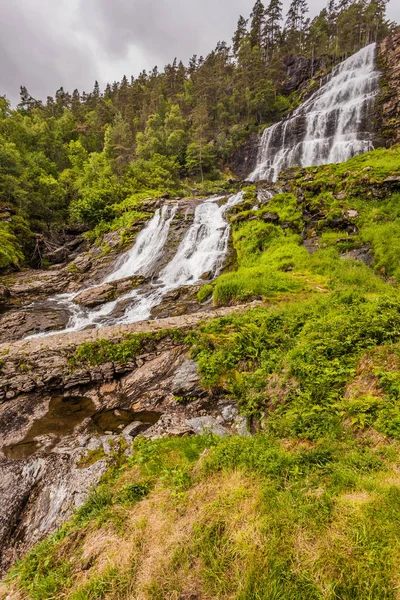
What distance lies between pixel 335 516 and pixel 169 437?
11.5ft

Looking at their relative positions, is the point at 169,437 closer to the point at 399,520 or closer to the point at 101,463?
the point at 101,463

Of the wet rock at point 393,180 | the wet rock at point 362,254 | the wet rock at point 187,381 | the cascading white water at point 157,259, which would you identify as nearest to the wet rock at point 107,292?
the cascading white water at point 157,259

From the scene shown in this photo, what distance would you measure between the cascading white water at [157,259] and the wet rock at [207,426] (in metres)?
7.60

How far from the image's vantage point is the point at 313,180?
19.4 meters

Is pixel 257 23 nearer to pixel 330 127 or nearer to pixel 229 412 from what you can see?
pixel 330 127

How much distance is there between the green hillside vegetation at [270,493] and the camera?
2.18 metres

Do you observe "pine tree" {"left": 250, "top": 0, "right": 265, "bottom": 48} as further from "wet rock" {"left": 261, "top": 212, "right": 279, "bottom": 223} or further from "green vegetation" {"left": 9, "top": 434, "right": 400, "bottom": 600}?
"green vegetation" {"left": 9, "top": 434, "right": 400, "bottom": 600}

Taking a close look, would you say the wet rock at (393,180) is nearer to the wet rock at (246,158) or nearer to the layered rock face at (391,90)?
the layered rock face at (391,90)

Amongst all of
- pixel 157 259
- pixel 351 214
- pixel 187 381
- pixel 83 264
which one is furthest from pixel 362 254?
pixel 83 264

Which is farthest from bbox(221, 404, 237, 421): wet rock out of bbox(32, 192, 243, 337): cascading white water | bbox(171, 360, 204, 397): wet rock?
bbox(32, 192, 243, 337): cascading white water

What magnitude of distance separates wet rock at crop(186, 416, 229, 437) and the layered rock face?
1277 inches

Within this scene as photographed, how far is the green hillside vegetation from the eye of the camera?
218 centimetres

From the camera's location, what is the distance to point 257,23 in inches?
2199

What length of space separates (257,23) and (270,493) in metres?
80.6
